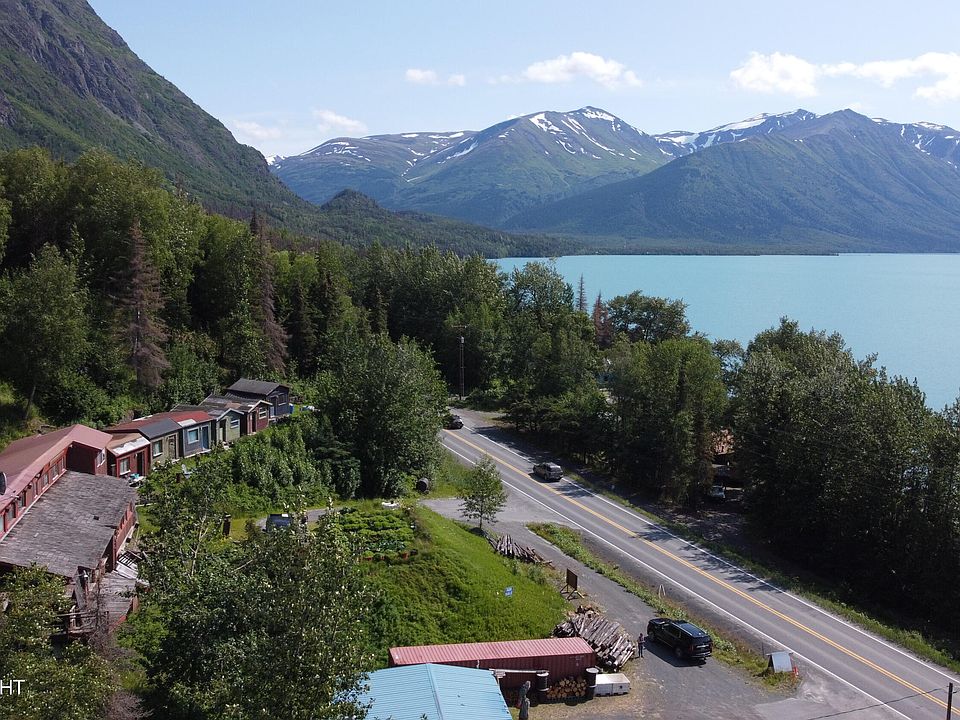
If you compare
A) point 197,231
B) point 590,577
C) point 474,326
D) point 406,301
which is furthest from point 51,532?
point 406,301

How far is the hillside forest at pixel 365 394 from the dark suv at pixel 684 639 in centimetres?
1305

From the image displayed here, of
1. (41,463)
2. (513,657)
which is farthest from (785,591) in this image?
(41,463)

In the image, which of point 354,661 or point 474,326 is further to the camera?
point 474,326

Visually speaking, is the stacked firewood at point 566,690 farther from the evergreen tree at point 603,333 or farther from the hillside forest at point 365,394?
the evergreen tree at point 603,333

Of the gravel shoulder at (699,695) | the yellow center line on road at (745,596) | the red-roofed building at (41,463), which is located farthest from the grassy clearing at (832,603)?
the red-roofed building at (41,463)

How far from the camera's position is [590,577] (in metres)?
30.7

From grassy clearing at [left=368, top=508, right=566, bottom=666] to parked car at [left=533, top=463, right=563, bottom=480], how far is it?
1670 cm

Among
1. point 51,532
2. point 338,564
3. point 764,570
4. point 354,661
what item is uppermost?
point 338,564

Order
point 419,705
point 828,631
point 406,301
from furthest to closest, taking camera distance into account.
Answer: point 406,301, point 828,631, point 419,705

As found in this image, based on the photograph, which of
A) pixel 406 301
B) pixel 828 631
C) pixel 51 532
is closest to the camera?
pixel 51 532

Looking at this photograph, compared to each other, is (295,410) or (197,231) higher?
(197,231)

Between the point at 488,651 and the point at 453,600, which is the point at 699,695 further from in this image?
the point at 453,600

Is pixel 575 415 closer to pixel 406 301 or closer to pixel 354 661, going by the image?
pixel 406 301

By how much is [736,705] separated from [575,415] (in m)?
31.2
